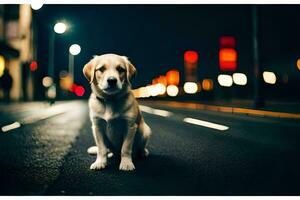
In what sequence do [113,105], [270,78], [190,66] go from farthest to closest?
1. [190,66]
2. [270,78]
3. [113,105]

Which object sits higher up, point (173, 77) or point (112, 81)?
point (173, 77)

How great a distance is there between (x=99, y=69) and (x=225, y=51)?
3890cm

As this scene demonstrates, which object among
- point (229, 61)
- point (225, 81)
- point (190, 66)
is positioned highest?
point (190, 66)

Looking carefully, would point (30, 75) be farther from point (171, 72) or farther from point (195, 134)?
point (171, 72)

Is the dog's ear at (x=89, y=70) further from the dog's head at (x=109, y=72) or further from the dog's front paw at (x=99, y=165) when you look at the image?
the dog's front paw at (x=99, y=165)

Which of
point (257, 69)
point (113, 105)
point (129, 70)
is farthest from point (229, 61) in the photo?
point (113, 105)

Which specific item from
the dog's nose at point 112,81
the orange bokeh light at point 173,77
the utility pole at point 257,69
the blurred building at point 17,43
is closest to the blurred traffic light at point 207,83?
the orange bokeh light at point 173,77

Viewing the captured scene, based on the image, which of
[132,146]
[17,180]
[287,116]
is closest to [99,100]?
[132,146]

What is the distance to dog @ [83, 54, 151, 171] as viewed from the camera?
13.8 feet

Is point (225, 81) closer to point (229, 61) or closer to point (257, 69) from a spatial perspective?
point (229, 61)

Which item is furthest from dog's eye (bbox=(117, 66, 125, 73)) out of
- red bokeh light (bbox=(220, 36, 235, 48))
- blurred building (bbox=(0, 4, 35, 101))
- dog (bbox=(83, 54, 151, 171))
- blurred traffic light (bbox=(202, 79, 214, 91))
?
blurred traffic light (bbox=(202, 79, 214, 91))

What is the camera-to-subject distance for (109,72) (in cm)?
415

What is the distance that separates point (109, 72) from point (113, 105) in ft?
1.27

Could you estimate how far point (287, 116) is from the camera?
11.8 meters
